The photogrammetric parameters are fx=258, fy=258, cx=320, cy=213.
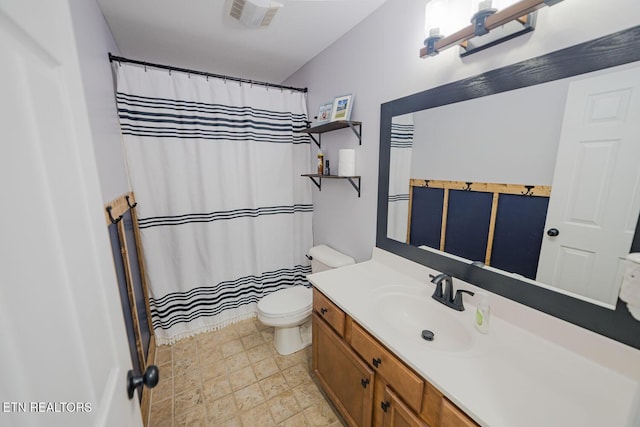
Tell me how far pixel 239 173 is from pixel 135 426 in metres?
1.84

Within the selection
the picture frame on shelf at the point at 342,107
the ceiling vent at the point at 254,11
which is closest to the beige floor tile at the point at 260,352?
the picture frame on shelf at the point at 342,107

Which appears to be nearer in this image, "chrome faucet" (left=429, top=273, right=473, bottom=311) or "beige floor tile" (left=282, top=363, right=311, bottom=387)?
"chrome faucet" (left=429, top=273, right=473, bottom=311)

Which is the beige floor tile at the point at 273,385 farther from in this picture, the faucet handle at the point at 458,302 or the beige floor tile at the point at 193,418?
the faucet handle at the point at 458,302

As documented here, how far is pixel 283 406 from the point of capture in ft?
5.26

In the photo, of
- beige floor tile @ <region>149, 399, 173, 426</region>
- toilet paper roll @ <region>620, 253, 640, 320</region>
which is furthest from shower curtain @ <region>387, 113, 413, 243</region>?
beige floor tile @ <region>149, 399, 173, 426</region>

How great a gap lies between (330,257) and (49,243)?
5.87 feet

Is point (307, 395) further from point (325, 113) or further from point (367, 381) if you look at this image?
point (325, 113)

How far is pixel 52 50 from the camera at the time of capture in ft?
1.66

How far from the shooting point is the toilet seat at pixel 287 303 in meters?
1.89

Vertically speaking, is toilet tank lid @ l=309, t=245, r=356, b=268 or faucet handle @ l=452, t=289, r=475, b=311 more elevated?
faucet handle @ l=452, t=289, r=475, b=311

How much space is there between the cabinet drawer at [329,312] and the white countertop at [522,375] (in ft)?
0.51

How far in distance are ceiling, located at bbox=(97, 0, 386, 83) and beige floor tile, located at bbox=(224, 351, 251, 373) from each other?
2401 mm

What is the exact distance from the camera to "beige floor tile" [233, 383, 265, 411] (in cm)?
161

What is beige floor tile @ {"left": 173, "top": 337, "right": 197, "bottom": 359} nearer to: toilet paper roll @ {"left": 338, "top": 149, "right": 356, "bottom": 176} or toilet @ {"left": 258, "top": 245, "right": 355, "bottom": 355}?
toilet @ {"left": 258, "top": 245, "right": 355, "bottom": 355}
